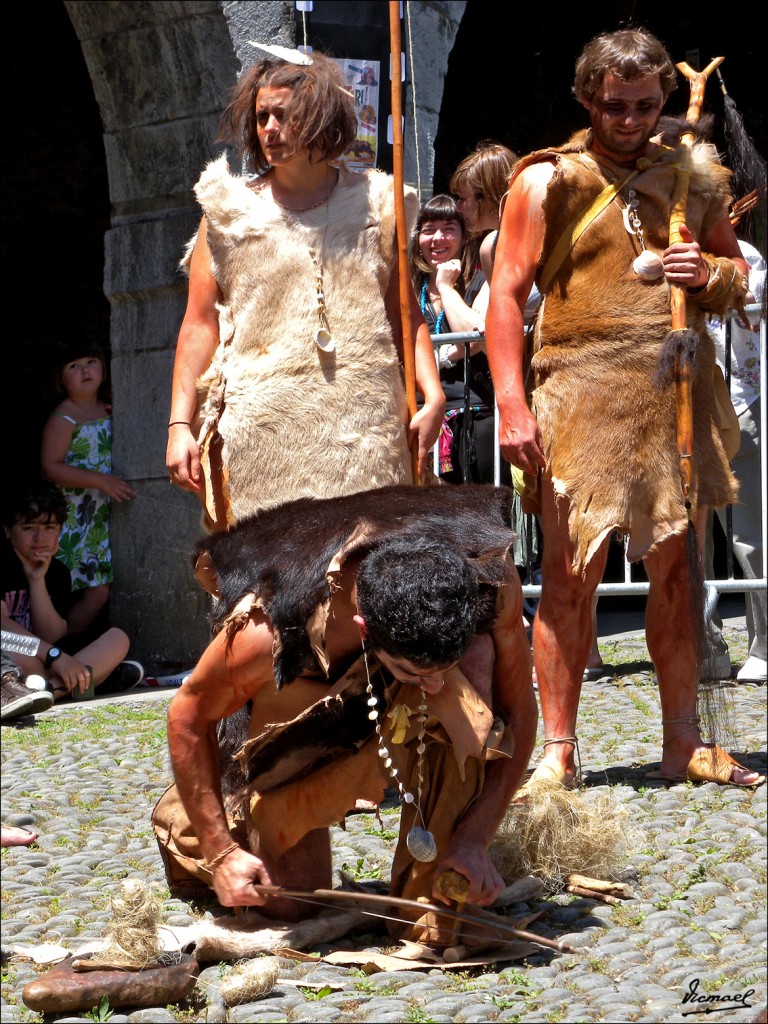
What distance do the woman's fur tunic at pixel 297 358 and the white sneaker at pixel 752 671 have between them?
187 cm

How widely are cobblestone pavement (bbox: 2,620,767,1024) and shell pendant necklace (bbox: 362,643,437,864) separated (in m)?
0.22

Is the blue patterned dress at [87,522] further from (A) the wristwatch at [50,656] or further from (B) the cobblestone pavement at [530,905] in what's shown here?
(B) the cobblestone pavement at [530,905]

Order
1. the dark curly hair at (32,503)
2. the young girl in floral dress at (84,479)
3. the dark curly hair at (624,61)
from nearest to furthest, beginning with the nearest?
the dark curly hair at (624,61)
the dark curly hair at (32,503)
the young girl in floral dress at (84,479)

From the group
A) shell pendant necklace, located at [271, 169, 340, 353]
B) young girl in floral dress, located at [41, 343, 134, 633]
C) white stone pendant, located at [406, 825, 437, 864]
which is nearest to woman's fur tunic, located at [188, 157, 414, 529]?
shell pendant necklace, located at [271, 169, 340, 353]

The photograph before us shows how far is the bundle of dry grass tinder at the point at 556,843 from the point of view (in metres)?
3.08

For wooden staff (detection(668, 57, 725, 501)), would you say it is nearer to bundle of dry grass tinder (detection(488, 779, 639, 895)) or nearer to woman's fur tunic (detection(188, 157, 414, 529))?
woman's fur tunic (detection(188, 157, 414, 529))

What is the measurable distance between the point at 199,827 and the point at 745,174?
2591 mm

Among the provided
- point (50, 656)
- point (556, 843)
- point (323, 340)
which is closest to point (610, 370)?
point (323, 340)

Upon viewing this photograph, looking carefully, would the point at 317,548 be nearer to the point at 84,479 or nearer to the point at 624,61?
the point at 624,61

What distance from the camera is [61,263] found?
357 inches

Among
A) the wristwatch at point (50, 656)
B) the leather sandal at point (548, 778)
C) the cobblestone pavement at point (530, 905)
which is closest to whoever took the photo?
the cobblestone pavement at point (530, 905)

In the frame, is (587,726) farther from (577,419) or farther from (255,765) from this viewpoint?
(255,765)

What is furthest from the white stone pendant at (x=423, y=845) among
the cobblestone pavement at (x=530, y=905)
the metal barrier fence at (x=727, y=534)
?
the metal barrier fence at (x=727, y=534)

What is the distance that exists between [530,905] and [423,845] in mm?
390
